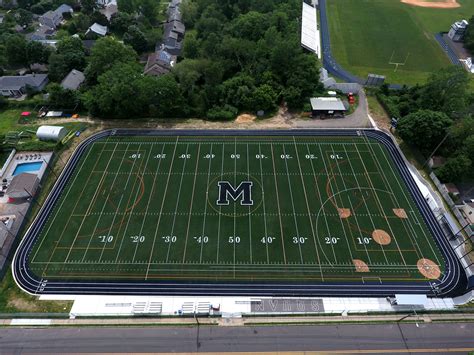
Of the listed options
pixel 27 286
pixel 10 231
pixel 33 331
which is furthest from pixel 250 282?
pixel 10 231

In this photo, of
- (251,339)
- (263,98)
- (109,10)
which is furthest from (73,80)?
(251,339)

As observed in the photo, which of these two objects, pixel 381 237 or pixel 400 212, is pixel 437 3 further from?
pixel 381 237

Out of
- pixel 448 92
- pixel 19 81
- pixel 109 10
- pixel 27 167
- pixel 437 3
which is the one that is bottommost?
pixel 109 10

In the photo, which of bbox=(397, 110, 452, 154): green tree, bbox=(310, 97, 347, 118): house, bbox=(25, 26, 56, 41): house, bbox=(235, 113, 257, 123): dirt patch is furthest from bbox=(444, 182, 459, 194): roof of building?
bbox=(25, 26, 56, 41): house

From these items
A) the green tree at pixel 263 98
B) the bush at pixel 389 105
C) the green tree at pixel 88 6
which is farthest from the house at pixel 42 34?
the bush at pixel 389 105

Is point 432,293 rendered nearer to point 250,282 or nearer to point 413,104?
point 250,282
